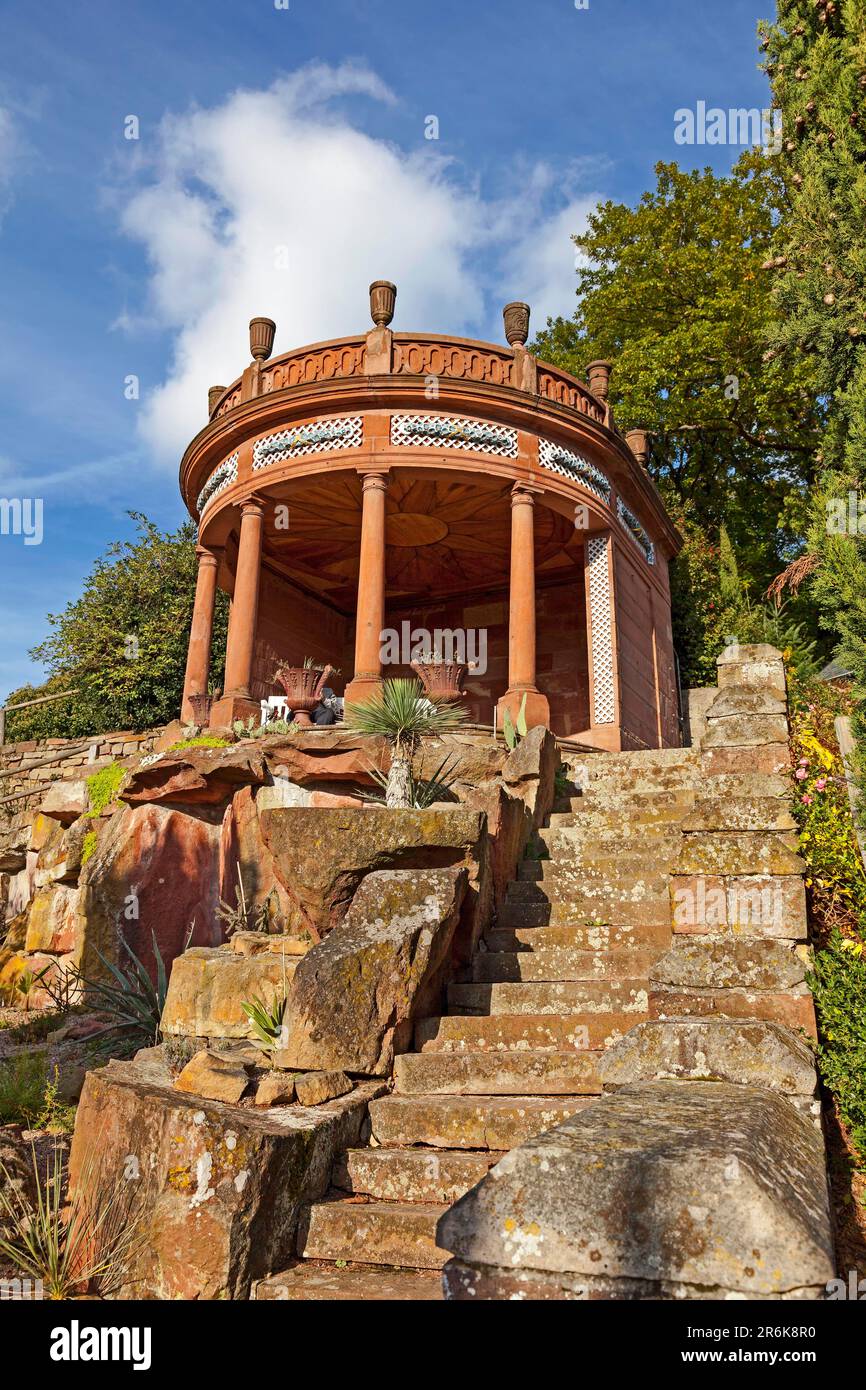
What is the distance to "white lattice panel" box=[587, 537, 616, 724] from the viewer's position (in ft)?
41.5

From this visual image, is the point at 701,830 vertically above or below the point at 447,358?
below

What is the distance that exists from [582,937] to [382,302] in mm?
9311

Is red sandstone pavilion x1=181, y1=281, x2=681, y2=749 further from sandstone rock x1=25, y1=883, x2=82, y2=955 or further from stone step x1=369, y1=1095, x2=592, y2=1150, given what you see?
stone step x1=369, y1=1095, x2=592, y2=1150

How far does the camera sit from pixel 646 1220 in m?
2.00

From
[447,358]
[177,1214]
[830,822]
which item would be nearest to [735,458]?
[447,358]

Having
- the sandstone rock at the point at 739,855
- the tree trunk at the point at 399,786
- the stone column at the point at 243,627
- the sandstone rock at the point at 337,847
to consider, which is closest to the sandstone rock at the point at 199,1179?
the sandstone rock at the point at 337,847

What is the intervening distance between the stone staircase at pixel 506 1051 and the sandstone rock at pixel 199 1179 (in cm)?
14

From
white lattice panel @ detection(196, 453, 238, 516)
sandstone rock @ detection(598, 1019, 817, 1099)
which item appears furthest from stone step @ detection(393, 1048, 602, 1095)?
white lattice panel @ detection(196, 453, 238, 516)

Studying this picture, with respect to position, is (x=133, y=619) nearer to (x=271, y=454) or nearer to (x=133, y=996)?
(x=271, y=454)

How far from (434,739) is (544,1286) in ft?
21.2

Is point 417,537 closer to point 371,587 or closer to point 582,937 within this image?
point 371,587

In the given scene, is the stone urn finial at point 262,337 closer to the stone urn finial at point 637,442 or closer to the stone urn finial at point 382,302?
the stone urn finial at point 382,302

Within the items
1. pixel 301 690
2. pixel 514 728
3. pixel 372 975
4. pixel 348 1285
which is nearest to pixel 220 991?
pixel 372 975
